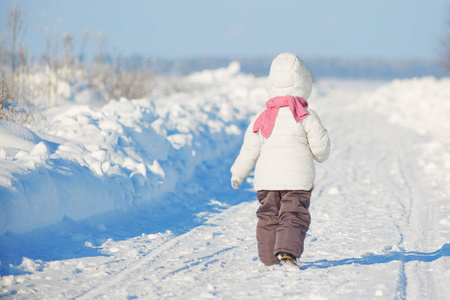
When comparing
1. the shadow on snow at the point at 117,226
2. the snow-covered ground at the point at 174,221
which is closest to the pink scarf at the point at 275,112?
Result: the snow-covered ground at the point at 174,221

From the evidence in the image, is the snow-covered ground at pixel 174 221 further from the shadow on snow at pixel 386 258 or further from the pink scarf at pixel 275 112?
the pink scarf at pixel 275 112

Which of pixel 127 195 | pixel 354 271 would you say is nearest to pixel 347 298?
pixel 354 271

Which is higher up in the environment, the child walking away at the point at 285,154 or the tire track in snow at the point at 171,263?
the child walking away at the point at 285,154

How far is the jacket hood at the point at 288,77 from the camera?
352cm

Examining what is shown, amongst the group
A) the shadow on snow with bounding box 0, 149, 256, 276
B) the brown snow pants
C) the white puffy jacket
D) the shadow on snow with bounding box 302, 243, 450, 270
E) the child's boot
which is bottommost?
the shadow on snow with bounding box 0, 149, 256, 276

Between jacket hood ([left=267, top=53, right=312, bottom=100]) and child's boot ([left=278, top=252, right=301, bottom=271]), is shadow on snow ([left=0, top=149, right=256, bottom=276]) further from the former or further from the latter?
jacket hood ([left=267, top=53, right=312, bottom=100])

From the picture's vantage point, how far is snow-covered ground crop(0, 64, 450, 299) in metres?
3.24

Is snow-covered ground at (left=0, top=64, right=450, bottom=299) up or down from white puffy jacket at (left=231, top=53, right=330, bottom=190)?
down

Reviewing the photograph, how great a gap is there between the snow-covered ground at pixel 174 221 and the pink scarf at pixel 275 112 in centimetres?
102

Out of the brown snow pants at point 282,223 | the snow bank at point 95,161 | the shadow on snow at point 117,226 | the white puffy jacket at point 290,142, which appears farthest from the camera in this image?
the snow bank at point 95,161

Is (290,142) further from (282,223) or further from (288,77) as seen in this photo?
(282,223)

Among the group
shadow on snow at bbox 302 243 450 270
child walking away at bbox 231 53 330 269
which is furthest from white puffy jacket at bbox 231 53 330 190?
shadow on snow at bbox 302 243 450 270

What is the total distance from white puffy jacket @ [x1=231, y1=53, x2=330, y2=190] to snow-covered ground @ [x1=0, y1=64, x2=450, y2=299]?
2.13 ft

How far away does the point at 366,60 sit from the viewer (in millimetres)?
120750
